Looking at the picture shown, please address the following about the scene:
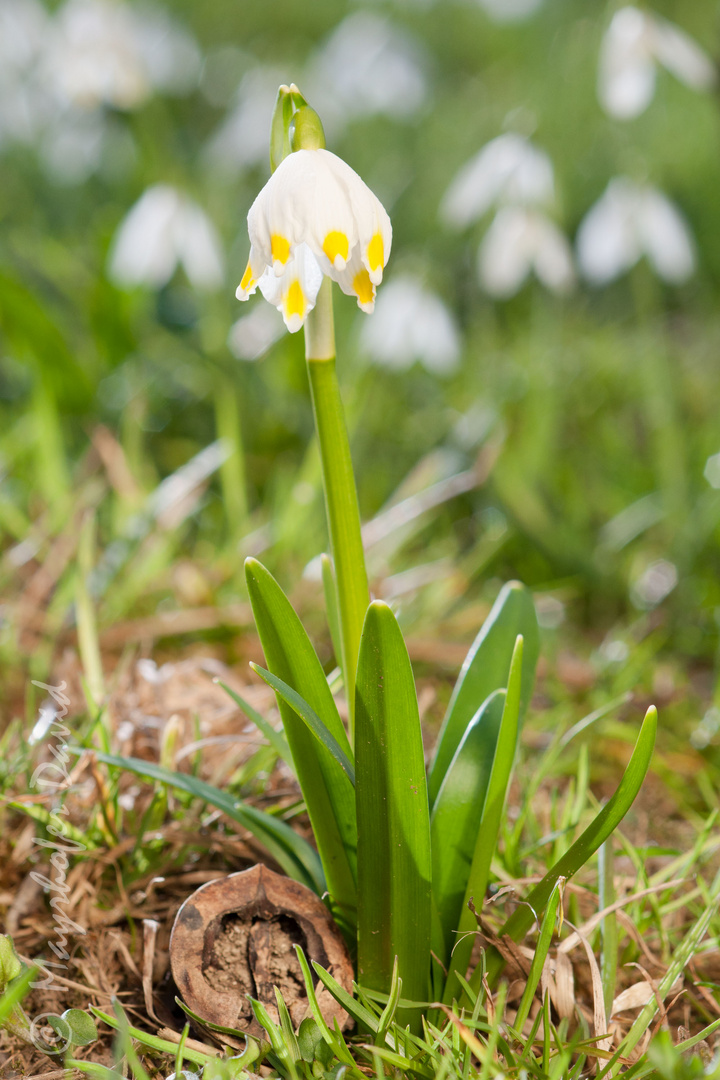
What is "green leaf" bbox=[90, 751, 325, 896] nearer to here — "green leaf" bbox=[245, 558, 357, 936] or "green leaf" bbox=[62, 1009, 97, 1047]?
"green leaf" bbox=[245, 558, 357, 936]

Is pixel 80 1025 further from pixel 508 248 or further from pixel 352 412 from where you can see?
pixel 508 248

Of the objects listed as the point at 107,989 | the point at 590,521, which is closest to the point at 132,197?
the point at 590,521

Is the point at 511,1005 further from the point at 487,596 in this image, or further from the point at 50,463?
the point at 50,463

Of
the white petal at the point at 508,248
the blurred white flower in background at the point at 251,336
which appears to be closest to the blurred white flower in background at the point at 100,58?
the blurred white flower in background at the point at 251,336

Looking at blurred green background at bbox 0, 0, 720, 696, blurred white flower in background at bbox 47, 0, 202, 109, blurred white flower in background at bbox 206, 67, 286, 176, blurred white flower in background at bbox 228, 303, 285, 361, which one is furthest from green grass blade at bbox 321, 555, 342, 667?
blurred white flower in background at bbox 206, 67, 286, 176

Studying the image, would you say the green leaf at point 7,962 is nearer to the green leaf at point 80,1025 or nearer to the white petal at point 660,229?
the green leaf at point 80,1025
